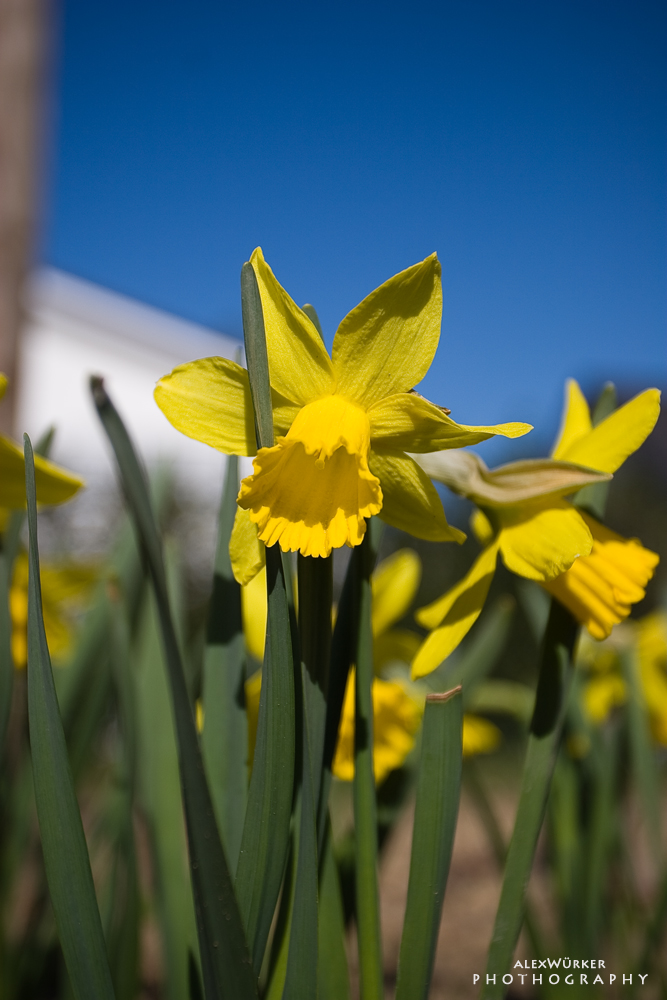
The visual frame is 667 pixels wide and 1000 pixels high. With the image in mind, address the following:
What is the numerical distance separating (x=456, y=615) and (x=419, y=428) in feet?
0.60

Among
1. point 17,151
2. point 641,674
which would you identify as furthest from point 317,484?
point 17,151

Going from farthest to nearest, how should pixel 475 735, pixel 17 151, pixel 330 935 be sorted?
pixel 17 151
pixel 475 735
pixel 330 935

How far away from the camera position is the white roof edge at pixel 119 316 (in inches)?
320

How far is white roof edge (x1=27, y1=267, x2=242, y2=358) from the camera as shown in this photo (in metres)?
8.13

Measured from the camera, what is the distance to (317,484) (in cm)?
49

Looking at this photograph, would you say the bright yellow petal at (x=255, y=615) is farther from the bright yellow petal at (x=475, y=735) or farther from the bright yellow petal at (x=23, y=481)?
the bright yellow petal at (x=475, y=735)

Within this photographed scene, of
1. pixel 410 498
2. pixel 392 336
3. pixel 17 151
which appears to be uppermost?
pixel 17 151

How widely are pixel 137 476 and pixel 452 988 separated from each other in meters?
1.42

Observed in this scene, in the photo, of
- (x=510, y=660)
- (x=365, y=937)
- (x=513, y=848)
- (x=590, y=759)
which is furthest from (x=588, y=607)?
(x=510, y=660)

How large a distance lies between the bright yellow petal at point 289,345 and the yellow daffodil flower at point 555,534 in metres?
0.12

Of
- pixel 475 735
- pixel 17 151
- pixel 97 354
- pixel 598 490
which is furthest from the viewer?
pixel 97 354

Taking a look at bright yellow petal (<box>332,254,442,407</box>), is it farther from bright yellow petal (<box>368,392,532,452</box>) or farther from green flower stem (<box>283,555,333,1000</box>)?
green flower stem (<box>283,555,333,1000</box>)

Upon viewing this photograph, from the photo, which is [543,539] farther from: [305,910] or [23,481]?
[23,481]

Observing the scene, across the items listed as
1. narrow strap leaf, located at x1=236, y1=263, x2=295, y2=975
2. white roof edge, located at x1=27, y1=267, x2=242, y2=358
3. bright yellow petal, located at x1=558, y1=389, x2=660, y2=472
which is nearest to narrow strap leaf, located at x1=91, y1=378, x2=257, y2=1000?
narrow strap leaf, located at x1=236, y1=263, x2=295, y2=975
